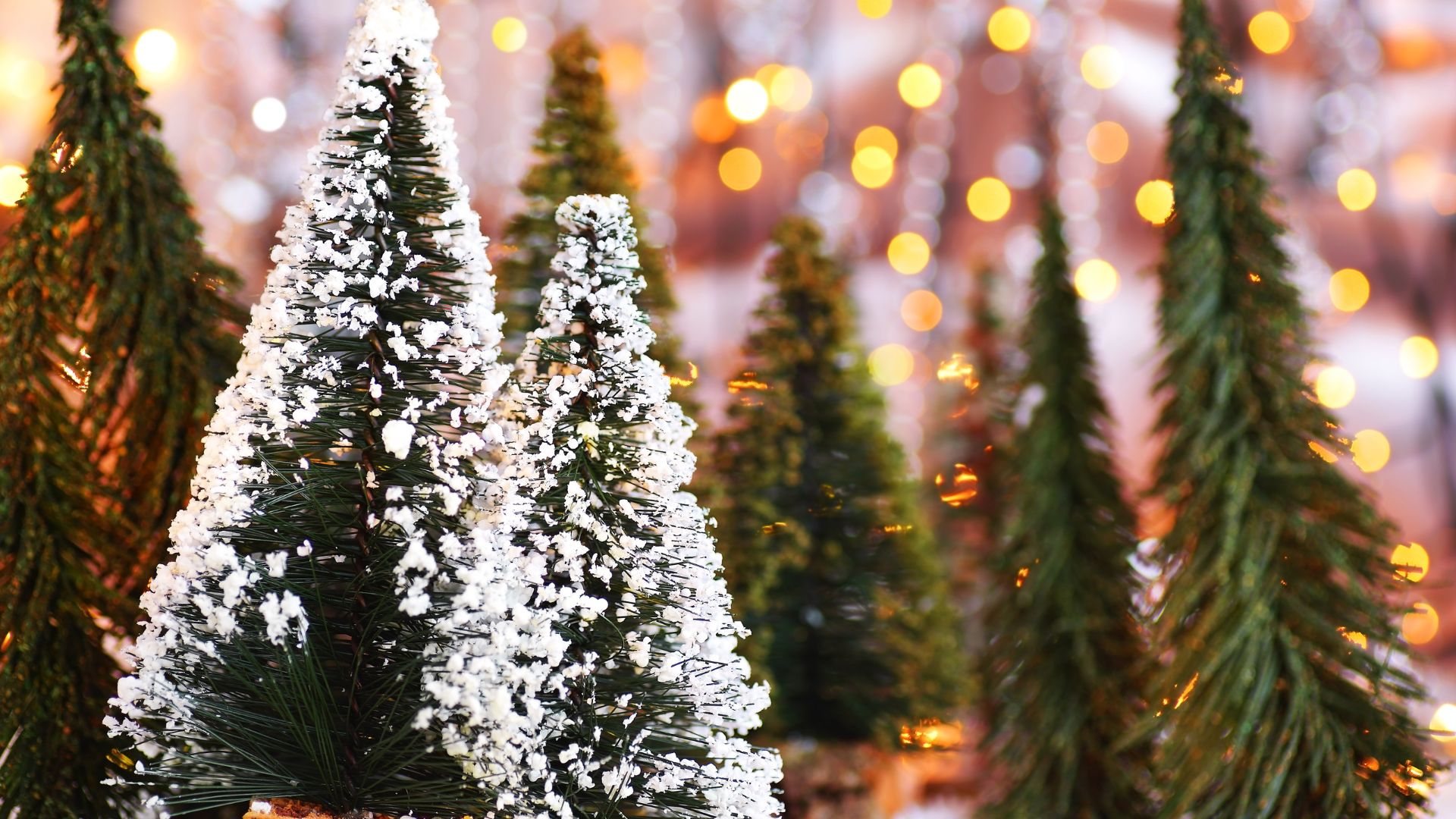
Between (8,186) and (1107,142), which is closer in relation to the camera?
(8,186)

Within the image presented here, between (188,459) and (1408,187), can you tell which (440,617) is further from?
(1408,187)

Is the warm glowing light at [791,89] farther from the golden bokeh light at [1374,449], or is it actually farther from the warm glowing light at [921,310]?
the golden bokeh light at [1374,449]

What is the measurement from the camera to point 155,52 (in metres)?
1.92

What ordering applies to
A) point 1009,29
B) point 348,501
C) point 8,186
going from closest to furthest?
point 348,501 → point 8,186 → point 1009,29

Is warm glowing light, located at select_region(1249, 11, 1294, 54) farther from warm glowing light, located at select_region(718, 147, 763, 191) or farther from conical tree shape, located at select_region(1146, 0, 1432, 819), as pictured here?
conical tree shape, located at select_region(1146, 0, 1432, 819)

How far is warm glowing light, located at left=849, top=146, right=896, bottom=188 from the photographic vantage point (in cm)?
250

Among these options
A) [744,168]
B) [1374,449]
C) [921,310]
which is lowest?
[1374,449]

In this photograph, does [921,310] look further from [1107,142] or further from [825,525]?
[825,525]

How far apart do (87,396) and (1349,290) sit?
2.47 meters

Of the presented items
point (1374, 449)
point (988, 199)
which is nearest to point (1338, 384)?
point (1374, 449)

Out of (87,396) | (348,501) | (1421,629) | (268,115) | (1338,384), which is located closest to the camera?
(348,501)

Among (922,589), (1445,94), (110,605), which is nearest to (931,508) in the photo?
(922,589)

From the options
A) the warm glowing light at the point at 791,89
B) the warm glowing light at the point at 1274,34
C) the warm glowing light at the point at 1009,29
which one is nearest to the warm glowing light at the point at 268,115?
the warm glowing light at the point at 791,89

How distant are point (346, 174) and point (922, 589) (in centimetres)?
86
